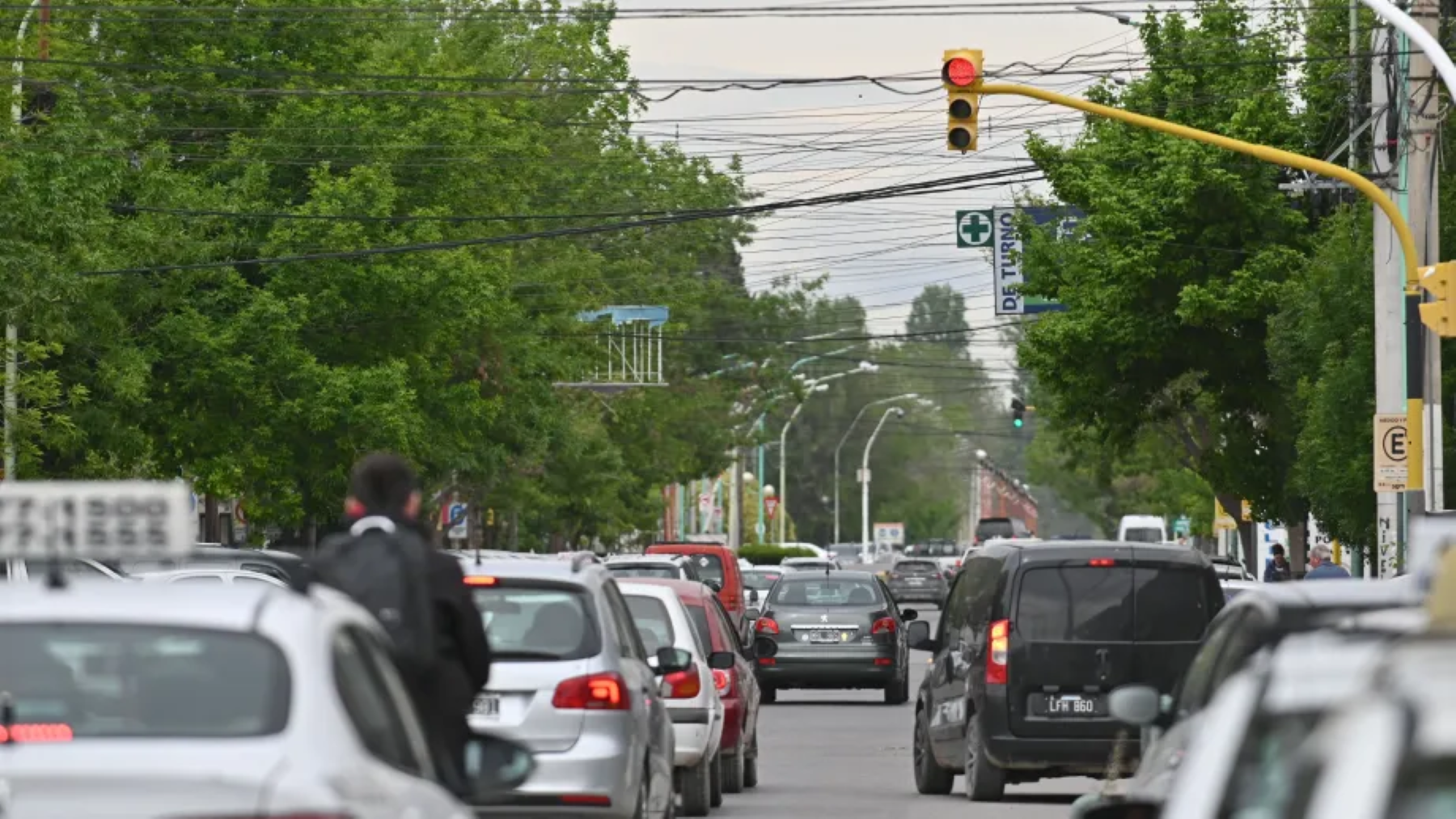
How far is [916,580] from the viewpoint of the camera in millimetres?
82062

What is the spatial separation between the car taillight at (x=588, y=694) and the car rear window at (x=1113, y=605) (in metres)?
5.62

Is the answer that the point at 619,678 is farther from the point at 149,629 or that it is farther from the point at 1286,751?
the point at 1286,751

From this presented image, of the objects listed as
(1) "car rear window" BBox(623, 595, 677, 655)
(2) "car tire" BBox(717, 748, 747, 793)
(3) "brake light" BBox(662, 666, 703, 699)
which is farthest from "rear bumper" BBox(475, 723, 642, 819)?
(2) "car tire" BBox(717, 748, 747, 793)

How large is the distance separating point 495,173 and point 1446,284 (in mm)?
35324

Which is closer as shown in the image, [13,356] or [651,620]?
[651,620]

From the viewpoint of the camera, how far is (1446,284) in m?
24.0

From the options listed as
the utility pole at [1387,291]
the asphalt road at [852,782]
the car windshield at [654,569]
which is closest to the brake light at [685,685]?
the asphalt road at [852,782]

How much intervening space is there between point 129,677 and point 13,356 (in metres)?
29.6

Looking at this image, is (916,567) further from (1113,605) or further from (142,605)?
(142,605)

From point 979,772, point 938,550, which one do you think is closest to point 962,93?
point 979,772

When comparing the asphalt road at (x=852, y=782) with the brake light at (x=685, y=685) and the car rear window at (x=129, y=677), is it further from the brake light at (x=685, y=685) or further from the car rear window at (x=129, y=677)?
the car rear window at (x=129, y=677)

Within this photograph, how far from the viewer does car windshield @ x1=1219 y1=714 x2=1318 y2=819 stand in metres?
5.40

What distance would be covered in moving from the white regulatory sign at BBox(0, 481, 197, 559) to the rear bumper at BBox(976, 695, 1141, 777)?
11.7 meters

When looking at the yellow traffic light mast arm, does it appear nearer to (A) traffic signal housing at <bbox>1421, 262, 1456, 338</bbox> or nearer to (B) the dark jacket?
(A) traffic signal housing at <bbox>1421, 262, 1456, 338</bbox>
